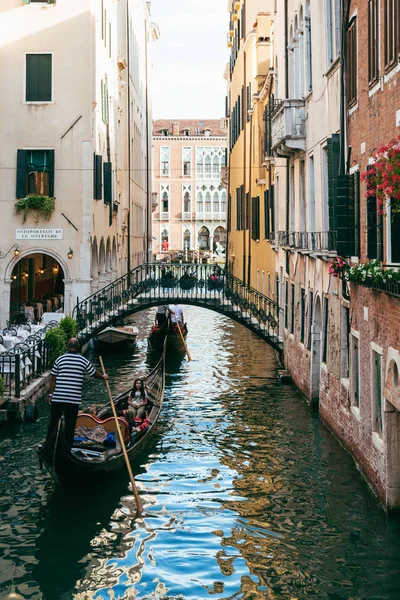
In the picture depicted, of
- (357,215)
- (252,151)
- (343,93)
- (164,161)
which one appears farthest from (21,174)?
(164,161)

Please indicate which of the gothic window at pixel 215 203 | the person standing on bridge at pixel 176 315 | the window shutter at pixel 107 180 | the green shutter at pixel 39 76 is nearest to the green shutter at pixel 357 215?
the green shutter at pixel 39 76

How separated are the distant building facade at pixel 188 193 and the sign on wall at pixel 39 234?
50504 millimetres

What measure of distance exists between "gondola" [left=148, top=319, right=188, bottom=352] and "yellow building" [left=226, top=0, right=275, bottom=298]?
8.89 ft

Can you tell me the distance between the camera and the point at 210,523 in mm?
9766

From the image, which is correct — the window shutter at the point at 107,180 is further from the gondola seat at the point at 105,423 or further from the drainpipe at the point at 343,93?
the drainpipe at the point at 343,93

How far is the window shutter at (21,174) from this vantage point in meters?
21.2

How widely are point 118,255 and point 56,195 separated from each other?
851 centimetres

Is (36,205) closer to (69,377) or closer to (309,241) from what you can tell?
(309,241)

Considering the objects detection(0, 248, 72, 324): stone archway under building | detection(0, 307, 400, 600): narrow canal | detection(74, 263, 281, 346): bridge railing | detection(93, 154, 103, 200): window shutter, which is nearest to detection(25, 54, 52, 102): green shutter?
detection(93, 154, 103, 200): window shutter

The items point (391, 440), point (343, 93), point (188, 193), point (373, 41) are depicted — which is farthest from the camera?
point (188, 193)

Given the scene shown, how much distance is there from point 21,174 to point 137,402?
908cm

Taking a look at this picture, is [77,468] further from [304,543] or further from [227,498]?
[304,543]

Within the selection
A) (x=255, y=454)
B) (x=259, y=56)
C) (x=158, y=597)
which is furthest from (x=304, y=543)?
(x=259, y=56)

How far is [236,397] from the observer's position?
17516 mm
